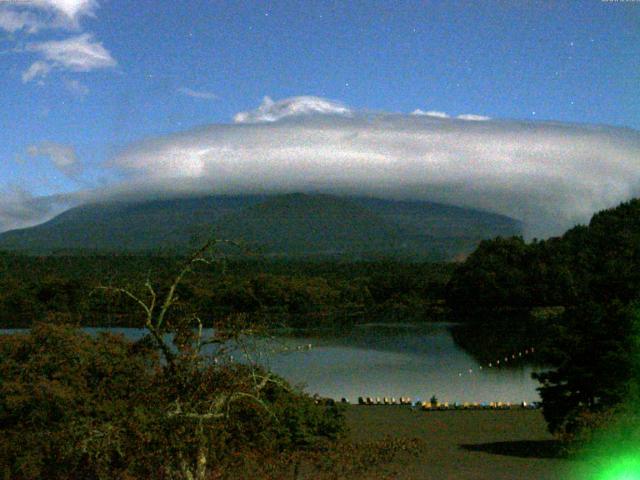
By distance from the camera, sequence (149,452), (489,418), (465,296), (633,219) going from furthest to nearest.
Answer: (633,219), (465,296), (489,418), (149,452)

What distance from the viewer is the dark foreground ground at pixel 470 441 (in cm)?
1545

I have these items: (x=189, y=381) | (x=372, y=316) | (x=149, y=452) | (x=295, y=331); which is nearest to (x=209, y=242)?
(x=189, y=381)

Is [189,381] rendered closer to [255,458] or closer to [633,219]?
[255,458]

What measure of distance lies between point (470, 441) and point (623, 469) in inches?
333

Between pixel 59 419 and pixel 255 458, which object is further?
pixel 59 419

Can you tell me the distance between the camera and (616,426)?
40.3 feet

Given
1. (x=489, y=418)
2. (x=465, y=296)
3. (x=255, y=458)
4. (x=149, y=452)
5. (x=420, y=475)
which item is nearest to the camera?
(x=149, y=452)

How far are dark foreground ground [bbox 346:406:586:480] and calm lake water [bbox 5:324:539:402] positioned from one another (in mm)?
3223

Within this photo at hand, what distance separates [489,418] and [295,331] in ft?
99.3

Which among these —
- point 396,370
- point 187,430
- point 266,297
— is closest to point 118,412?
point 187,430

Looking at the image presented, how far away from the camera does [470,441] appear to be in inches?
800

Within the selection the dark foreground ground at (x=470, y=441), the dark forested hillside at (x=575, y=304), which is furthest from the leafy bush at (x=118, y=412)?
the dark forested hillside at (x=575, y=304)

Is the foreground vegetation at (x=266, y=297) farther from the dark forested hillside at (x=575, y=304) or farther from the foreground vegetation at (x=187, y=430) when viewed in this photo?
the foreground vegetation at (x=187, y=430)

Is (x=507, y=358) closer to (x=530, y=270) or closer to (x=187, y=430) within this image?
(x=530, y=270)
